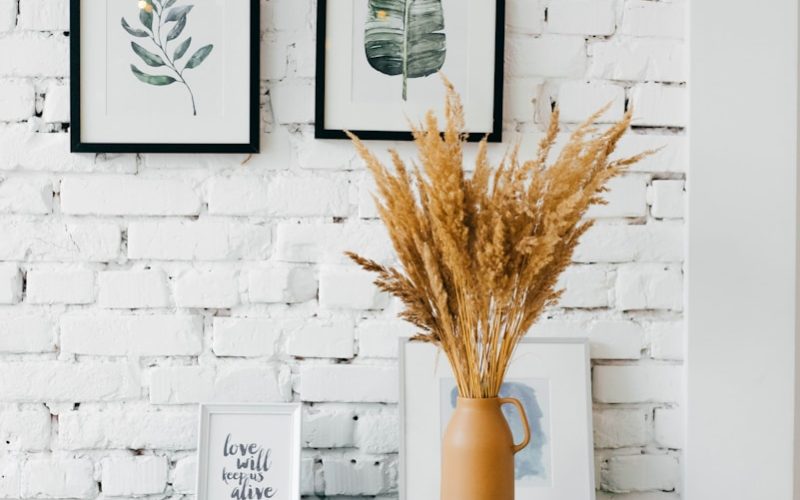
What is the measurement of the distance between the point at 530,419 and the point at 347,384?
0.31 metres

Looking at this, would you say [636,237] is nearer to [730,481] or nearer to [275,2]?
[730,481]

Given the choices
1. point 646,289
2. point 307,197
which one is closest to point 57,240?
point 307,197

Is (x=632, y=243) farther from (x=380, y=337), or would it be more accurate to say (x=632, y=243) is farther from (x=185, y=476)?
(x=185, y=476)

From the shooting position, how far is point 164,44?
1261mm

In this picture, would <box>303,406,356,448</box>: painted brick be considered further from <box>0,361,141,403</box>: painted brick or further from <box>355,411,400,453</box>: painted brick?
<box>0,361,141,403</box>: painted brick

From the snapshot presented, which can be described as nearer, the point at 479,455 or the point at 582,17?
the point at 479,455

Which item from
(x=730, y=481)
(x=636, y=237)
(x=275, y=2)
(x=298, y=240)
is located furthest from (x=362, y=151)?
(x=730, y=481)

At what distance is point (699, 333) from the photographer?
1.28m

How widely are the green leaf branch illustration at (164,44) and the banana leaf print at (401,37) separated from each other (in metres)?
0.27

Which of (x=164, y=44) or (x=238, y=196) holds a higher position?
(x=164, y=44)

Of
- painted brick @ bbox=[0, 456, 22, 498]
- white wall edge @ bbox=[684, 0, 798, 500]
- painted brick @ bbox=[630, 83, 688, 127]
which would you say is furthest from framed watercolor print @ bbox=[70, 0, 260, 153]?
white wall edge @ bbox=[684, 0, 798, 500]

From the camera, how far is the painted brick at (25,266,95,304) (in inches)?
50.0

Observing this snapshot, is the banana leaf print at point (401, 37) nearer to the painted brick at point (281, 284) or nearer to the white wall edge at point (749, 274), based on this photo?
the painted brick at point (281, 284)

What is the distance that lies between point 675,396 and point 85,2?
119cm
